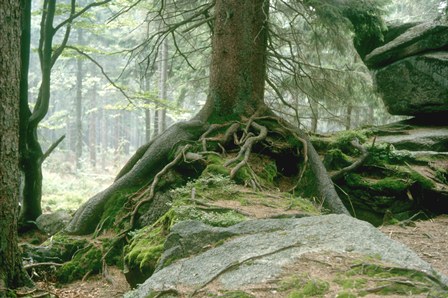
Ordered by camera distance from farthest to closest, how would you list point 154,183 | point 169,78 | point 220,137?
point 169,78 → point 220,137 → point 154,183

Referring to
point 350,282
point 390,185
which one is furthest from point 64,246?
point 390,185

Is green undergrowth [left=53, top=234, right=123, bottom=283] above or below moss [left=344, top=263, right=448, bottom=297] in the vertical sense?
below

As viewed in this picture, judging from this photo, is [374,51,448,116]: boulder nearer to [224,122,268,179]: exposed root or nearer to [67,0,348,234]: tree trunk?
[67,0,348,234]: tree trunk

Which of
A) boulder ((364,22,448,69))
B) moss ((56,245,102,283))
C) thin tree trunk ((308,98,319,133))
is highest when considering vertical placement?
boulder ((364,22,448,69))

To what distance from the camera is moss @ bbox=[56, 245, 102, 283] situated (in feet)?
19.2

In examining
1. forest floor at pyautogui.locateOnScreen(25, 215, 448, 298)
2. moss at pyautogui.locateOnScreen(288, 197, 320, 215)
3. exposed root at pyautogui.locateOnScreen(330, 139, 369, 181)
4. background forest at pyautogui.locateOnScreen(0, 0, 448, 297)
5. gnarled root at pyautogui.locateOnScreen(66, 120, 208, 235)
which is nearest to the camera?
background forest at pyautogui.locateOnScreen(0, 0, 448, 297)

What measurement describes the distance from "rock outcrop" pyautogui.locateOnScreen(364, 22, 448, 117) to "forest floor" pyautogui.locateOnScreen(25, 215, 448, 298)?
5.62 meters

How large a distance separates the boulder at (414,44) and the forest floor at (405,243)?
6.43 m

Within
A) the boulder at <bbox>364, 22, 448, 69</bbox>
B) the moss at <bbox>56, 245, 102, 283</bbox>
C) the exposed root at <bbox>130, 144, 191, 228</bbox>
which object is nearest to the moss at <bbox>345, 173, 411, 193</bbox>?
the exposed root at <bbox>130, 144, 191, 228</bbox>

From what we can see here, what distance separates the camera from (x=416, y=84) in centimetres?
1110

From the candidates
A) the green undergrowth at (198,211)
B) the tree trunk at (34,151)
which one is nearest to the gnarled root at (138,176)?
the green undergrowth at (198,211)

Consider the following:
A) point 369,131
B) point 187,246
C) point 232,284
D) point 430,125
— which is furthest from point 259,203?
point 430,125

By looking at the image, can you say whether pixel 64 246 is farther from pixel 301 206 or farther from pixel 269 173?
pixel 301 206

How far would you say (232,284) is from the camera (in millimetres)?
2670
